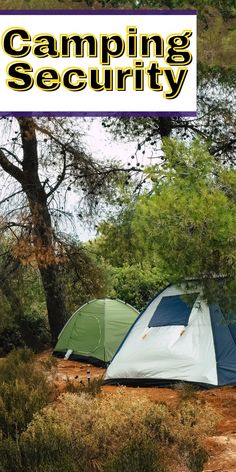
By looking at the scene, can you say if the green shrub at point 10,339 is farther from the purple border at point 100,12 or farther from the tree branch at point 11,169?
the purple border at point 100,12

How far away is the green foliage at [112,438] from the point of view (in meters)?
5.84

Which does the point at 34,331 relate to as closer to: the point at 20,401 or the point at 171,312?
the point at 171,312

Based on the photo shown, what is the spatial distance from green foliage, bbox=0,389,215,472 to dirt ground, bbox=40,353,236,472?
0.18 m

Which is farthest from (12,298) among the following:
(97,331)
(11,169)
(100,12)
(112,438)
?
(112,438)

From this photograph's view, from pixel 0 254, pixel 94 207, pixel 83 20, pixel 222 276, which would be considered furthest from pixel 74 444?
pixel 0 254

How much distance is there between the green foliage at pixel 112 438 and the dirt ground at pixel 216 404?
0.18m

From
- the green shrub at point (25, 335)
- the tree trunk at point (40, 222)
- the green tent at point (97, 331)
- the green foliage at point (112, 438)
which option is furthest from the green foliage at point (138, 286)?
the green foliage at point (112, 438)

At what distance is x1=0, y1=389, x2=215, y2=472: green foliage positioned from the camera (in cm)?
584

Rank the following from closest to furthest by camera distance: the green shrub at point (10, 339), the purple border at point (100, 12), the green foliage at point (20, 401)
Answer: the green foliage at point (20, 401), the purple border at point (100, 12), the green shrub at point (10, 339)

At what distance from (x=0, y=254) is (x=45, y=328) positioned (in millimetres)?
3496

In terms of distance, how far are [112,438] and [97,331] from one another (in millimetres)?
8941

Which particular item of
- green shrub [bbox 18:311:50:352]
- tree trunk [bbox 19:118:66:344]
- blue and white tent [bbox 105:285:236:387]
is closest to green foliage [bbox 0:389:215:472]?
blue and white tent [bbox 105:285:236:387]

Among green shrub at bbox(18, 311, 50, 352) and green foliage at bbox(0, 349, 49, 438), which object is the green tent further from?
green foliage at bbox(0, 349, 49, 438)

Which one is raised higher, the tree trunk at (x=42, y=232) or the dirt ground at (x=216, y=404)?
the tree trunk at (x=42, y=232)
